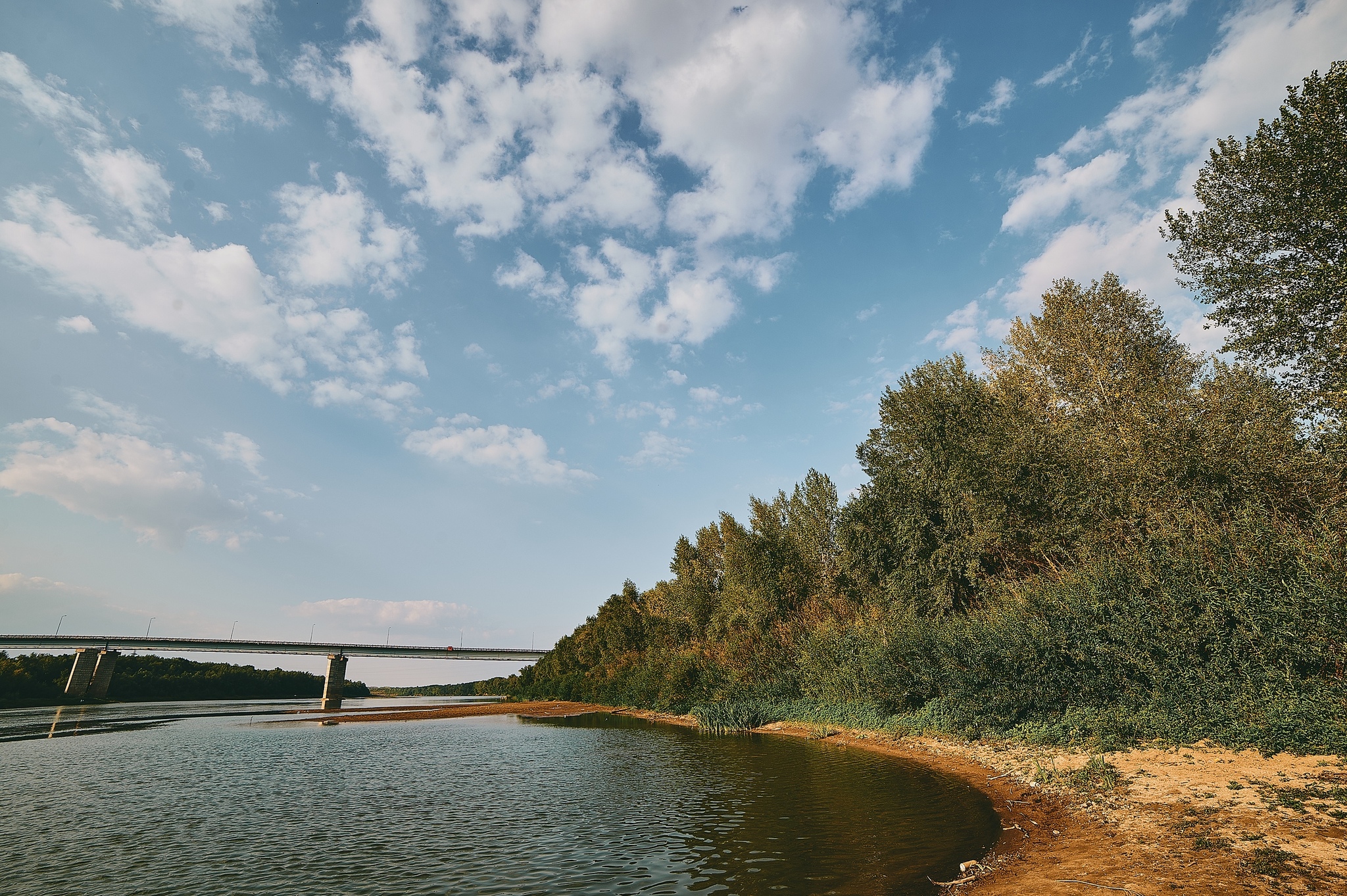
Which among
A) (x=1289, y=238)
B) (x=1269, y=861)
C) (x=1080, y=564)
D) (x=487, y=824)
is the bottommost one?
(x=487, y=824)

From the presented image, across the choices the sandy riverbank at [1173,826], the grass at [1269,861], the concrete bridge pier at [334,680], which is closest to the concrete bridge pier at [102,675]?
the concrete bridge pier at [334,680]

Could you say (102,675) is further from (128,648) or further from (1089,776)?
(1089,776)

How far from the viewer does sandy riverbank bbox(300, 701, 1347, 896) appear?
29.9 ft

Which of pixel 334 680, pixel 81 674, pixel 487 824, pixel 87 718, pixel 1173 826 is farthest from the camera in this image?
pixel 334 680

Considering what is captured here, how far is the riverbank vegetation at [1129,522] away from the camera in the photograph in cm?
1694

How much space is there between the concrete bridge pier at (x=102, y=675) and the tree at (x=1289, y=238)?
159 metres

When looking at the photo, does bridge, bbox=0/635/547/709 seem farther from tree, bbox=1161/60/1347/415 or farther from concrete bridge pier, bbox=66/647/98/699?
tree, bbox=1161/60/1347/415

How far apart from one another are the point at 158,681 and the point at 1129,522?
181721 mm

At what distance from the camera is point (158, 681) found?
422 ft

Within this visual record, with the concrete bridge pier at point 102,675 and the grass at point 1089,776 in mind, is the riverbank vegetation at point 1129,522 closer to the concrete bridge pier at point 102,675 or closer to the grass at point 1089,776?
the grass at point 1089,776

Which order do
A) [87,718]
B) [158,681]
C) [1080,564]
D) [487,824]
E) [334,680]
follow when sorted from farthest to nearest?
[158,681] < [334,680] < [87,718] < [1080,564] < [487,824]

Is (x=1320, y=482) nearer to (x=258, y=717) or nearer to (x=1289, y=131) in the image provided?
(x=1289, y=131)

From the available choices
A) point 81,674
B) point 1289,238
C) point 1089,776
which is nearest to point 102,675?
point 81,674

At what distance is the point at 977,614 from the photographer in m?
30.1
